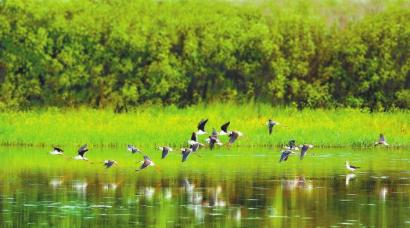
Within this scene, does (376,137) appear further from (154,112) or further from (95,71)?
(95,71)

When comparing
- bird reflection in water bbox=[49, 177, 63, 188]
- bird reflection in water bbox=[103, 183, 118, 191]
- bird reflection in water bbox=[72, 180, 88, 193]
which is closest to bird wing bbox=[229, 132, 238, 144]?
bird reflection in water bbox=[103, 183, 118, 191]

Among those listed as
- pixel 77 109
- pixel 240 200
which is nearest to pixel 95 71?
pixel 77 109

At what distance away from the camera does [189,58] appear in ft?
135

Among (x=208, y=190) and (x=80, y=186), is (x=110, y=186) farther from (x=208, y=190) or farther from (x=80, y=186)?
(x=208, y=190)

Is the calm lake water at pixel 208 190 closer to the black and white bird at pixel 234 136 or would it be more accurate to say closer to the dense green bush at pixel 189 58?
the black and white bird at pixel 234 136

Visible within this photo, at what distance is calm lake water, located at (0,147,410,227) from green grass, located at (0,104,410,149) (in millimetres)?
1962

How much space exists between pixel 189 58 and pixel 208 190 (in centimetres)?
1879

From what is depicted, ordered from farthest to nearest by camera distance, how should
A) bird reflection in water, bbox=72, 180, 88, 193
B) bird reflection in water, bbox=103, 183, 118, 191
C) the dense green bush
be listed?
the dense green bush
bird reflection in water, bbox=103, 183, 118, 191
bird reflection in water, bbox=72, 180, 88, 193

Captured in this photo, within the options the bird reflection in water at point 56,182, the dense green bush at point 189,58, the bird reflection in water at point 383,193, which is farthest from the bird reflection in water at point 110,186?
the dense green bush at point 189,58

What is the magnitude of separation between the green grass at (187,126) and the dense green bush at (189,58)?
6.35 ft

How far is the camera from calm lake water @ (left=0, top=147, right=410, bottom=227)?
1884cm

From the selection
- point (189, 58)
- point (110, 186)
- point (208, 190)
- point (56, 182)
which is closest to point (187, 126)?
point (189, 58)

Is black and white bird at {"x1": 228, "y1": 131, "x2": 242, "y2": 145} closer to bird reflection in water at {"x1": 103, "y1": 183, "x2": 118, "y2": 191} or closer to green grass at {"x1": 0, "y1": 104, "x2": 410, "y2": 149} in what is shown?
bird reflection in water at {"x1": 103, "y1": 183, "x2": 118, "y2": 191}

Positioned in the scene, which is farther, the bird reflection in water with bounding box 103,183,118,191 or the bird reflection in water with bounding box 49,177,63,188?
the bird reflection in water with bounding box 49,177,63,188
